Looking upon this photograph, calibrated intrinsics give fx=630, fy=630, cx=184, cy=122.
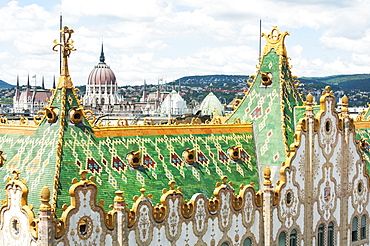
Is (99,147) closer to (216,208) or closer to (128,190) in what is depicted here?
(128,190)

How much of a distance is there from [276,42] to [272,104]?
4799mm

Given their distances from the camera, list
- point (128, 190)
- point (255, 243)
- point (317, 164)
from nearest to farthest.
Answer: point (128, 190) → point (255, 243) → point (317, 164)

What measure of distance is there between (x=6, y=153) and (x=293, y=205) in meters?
17.3

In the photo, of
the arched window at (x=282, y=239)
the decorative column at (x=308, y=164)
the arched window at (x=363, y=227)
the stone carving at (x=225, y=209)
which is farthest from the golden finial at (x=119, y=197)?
the arched window at (x=363, y=227)

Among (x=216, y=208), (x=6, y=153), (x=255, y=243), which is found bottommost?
(x=255, y=243)

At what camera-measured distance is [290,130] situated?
41.2 meters

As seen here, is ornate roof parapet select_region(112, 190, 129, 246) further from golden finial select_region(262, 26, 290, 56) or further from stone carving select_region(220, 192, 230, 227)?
golden finial select_region(262, 26, 290, 56)

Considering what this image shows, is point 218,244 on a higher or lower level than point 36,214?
lower

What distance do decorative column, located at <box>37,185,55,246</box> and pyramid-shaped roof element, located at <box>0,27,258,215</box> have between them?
1.74 metres

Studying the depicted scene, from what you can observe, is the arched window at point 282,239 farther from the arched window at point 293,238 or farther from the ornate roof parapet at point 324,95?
the ornate roof parapet at point 324,95

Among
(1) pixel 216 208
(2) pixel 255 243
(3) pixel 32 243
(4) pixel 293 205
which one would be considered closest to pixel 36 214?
(3) pixel 32 243

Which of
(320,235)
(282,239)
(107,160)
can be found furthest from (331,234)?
(107,160)

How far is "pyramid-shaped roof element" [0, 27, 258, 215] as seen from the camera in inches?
1229

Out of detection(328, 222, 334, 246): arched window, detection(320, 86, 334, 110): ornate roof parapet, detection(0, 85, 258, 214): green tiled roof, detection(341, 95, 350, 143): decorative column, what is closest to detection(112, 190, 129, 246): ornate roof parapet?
detection(0, 85, 258, 214): green tiled roof
